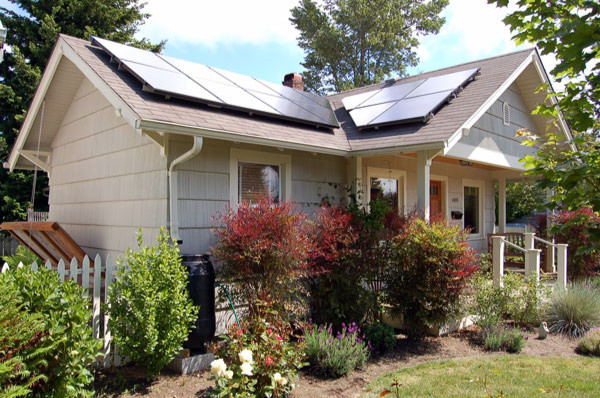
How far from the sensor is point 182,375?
516 centimetres

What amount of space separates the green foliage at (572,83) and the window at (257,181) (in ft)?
14.8

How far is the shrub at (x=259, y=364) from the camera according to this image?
4.08 metres

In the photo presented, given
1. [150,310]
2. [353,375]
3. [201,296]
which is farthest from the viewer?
[201,296]

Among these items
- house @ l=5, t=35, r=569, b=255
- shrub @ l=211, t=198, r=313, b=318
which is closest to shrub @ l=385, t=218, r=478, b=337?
house @ l=5, t=35, r=569, b=255

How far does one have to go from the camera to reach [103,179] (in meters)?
7.84

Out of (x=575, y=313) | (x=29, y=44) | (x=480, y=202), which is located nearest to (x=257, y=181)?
(x=575, y=313)

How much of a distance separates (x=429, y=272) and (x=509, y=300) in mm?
1885

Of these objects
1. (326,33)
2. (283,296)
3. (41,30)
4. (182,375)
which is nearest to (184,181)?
(283,296)

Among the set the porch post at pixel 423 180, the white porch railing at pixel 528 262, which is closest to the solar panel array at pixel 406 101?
the porch post at pixel 423 180

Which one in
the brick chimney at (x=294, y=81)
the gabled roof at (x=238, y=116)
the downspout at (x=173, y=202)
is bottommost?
the downspout at (x=173, y=202)

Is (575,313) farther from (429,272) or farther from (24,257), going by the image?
(24,257)

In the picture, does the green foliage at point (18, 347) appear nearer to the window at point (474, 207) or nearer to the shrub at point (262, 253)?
the shrub at point (262, 253)

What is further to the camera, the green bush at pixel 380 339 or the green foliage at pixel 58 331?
the green bush at pixel 380 339

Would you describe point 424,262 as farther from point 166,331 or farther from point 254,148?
point 166,331
